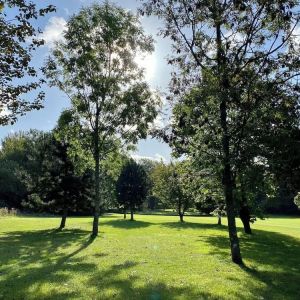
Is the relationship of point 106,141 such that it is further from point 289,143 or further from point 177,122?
point 289,143

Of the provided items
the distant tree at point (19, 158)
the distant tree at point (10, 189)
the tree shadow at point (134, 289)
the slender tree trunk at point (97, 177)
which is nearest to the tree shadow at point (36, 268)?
the tree shadow at point (134, 289)

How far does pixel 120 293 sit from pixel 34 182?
1118 inches

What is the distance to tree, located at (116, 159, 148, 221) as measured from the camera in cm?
6400

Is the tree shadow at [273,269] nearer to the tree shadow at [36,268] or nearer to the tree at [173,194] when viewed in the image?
the tree shadow at [36,268]

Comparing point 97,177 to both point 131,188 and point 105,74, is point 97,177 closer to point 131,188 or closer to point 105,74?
point 105,74

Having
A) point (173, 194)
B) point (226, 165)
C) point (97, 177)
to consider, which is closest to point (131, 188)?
point (173, 194)

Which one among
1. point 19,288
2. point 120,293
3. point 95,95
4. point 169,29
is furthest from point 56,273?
point 95,95

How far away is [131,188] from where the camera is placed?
64312 millimetres

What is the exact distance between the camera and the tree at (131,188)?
210ft

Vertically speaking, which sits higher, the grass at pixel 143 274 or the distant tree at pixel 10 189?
the distant tree at pixel 10 189

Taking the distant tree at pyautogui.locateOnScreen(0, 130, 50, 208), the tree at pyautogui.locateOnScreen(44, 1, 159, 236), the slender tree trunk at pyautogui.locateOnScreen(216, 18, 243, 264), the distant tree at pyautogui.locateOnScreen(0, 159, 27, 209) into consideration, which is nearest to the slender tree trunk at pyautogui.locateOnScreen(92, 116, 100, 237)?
the tree at pyautogui.locateOnScreen(44, 1, 159, 236)

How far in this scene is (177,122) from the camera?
60.3 feet

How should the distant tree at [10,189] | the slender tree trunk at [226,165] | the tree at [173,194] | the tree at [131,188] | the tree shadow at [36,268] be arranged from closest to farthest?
1. the tree shadow at [36,268]
2. the slender tree trunk at [226,165]
3. the tree at [173,194]
4. the tree at [131,188]
5. the distant tree at [10,189]

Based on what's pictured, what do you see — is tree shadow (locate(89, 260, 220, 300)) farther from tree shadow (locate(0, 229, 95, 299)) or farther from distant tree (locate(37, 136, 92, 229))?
distant tree (locate(37, 136, 92, 229))
